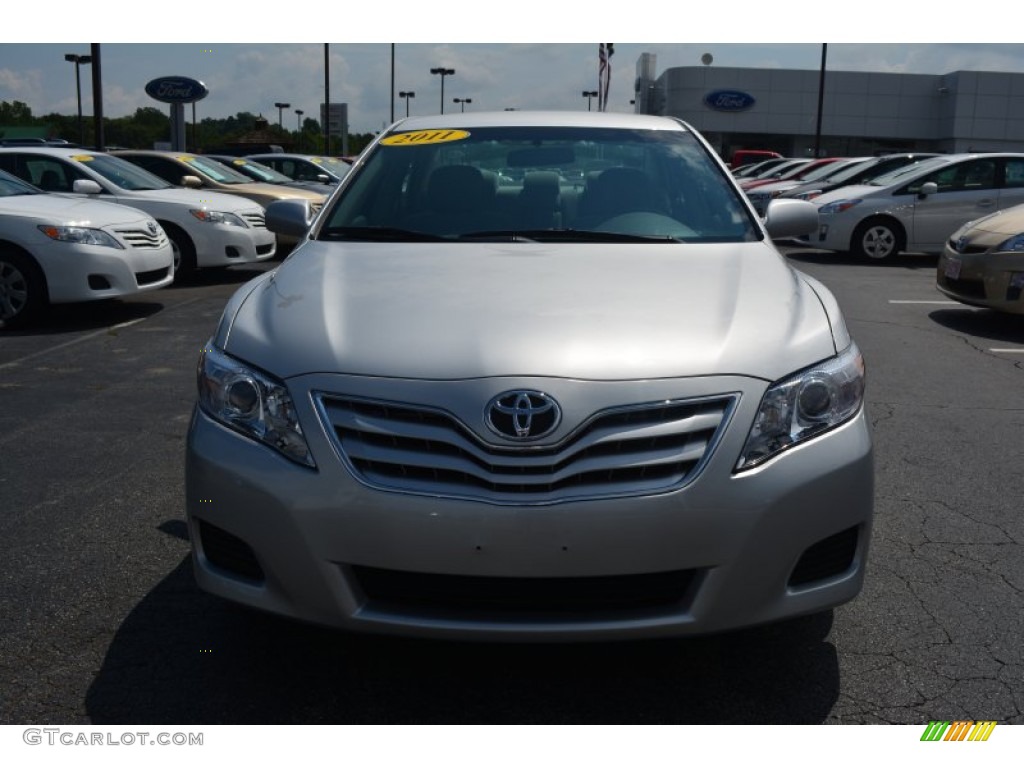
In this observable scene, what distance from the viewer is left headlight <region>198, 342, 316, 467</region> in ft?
8.96

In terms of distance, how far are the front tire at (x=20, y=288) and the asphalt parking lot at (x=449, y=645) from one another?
3999mm

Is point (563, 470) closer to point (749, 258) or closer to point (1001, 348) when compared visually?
point (749, 258)

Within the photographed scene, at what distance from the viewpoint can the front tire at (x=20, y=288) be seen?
357 inches

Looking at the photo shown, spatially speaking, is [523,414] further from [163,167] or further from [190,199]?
[163,167]

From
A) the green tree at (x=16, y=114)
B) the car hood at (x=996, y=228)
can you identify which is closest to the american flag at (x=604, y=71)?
the car hood at (x=996, y=228)

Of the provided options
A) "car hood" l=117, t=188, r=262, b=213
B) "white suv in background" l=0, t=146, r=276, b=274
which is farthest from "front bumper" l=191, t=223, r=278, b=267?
"car hood" l=117, t=188, r=262, b=213

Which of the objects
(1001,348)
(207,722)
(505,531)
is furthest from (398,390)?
(1001,348)

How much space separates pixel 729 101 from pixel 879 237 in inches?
1880

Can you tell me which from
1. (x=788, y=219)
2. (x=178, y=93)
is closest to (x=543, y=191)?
(x=788, y=219)

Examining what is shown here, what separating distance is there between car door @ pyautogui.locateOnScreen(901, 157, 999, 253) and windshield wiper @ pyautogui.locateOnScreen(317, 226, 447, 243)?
40.9 feet

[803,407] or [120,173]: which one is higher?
[120,173]

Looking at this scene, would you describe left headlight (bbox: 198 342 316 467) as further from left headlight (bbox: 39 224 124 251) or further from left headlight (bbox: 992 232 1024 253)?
left headlight (bbox: 992 232 1024 253)

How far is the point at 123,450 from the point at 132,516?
3.53 feet

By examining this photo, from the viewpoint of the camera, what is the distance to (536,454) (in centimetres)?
259
